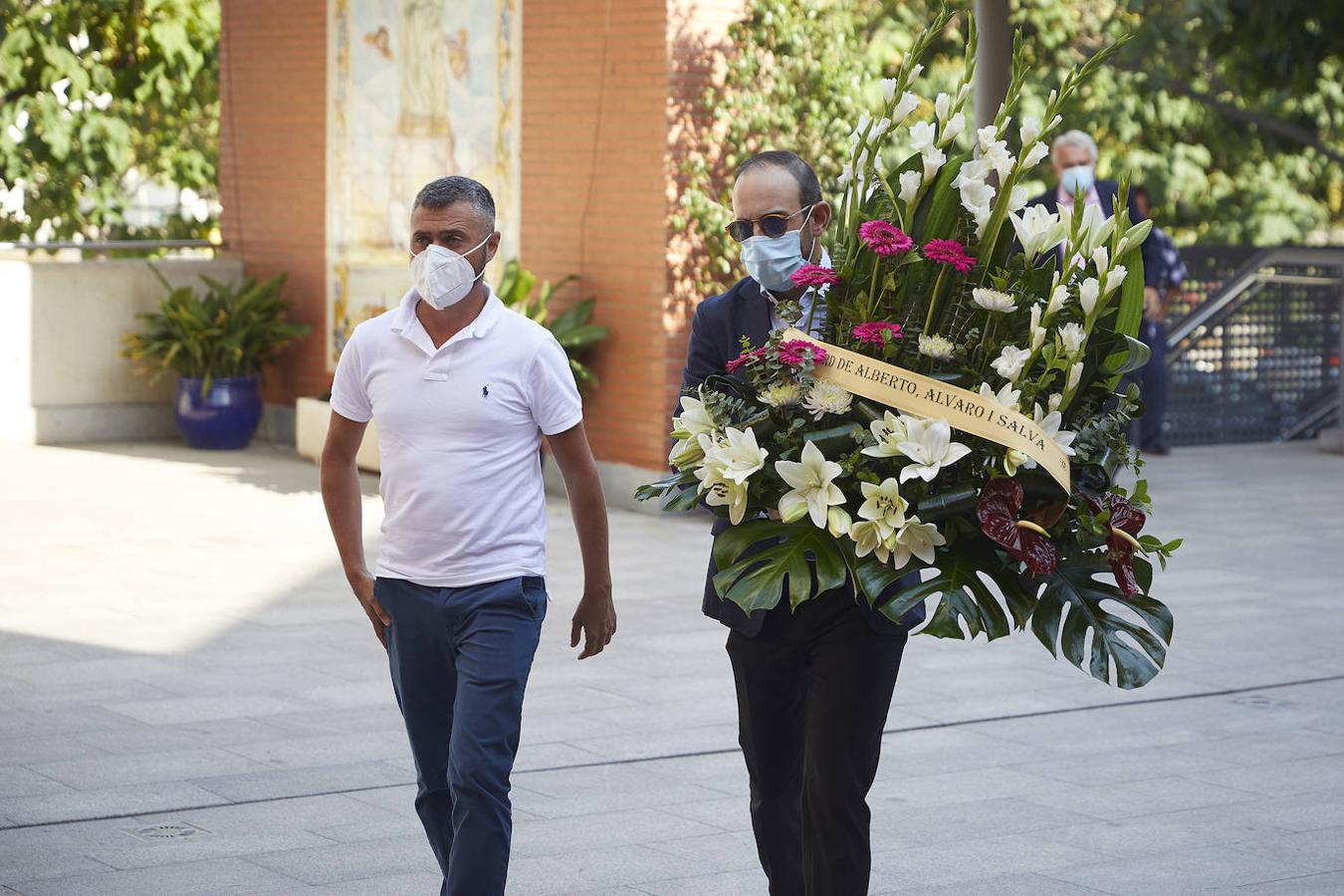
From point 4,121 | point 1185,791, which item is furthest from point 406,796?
point 4,121

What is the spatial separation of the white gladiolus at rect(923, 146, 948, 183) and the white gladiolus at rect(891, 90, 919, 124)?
0.28 feet

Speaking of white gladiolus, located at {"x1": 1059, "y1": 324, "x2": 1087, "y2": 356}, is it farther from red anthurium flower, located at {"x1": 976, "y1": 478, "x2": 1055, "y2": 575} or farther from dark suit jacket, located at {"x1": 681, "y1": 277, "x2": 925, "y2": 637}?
Answer: dark suit jacket, located at {"x1": 681, "y1": 277, "x2": 925, "y2": 637}

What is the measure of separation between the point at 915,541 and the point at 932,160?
2.54 ft

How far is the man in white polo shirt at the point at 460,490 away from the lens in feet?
14.2

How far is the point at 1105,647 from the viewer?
3.74 m

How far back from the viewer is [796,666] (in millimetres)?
4242

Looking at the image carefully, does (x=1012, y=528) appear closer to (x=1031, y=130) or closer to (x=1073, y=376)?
(x=1073, y=376)

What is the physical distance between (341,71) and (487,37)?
71.5 inches

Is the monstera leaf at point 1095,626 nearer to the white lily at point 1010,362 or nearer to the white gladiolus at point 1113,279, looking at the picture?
the white lily at point 1010,362

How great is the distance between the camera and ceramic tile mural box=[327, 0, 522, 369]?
44.5ft

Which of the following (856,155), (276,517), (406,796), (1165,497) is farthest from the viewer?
(1165,497)

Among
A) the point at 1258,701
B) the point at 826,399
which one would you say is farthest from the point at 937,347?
the point at 1258,701

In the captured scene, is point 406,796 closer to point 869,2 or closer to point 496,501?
point 496,501

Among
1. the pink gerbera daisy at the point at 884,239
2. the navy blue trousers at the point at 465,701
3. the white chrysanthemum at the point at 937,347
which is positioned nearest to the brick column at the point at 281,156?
the navy blue trousers at the point at 465,701
